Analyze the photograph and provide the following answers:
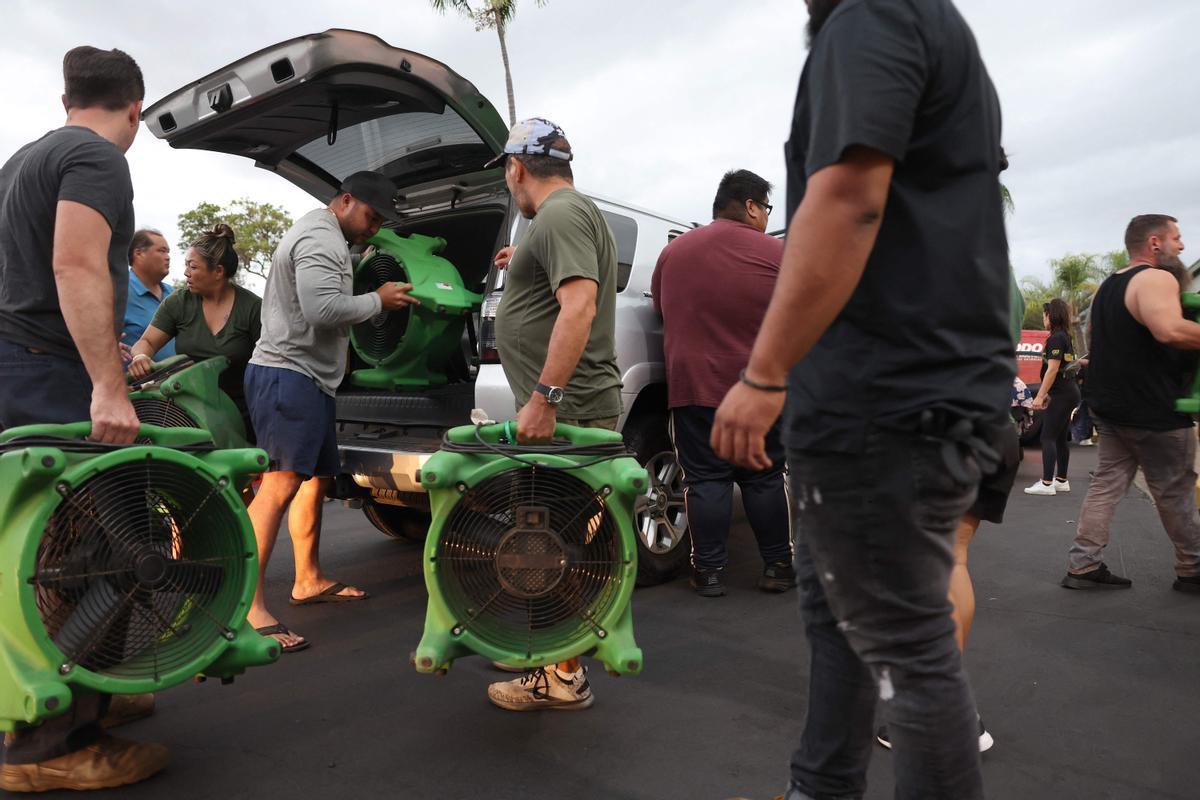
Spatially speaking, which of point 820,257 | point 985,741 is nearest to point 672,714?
point 985,741

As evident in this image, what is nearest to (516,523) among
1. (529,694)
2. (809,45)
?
(529,694)

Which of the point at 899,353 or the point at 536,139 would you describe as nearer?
the point at 899,353

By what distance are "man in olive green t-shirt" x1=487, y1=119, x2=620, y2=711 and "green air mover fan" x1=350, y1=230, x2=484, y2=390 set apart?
104 cm

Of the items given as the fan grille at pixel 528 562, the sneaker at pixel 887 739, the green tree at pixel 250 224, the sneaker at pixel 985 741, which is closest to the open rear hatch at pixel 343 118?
the fan grille at pixel 528 562

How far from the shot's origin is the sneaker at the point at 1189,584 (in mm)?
4367

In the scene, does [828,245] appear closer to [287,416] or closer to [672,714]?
[672,714]

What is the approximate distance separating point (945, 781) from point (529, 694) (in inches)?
66.9

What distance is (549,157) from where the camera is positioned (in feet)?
10.3

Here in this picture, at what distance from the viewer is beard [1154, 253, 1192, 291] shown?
4.25m

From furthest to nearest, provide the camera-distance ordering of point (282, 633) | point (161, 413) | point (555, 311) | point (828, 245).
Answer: point (161, 413)
point (282, 633)
point (555, 311)
point (828, 245)

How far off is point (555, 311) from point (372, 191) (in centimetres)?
143

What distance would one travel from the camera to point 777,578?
14.7 feet

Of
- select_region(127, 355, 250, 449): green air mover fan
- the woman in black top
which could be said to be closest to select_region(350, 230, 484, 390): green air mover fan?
select_region(127, 355, 250, 449): green air mover fan

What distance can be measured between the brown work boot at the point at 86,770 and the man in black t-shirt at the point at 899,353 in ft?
6.67
